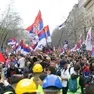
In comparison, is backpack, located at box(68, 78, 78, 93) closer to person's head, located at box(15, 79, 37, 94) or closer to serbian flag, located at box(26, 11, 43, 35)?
person's head, located at box(15, 79, 37, 94)

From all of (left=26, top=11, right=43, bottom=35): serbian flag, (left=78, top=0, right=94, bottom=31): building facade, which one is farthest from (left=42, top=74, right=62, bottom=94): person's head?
(left=78, top=0, right=94, bottom=31): building facade

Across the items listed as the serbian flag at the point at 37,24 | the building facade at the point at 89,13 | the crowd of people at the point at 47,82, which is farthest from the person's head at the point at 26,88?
the building facade at the point at 89,13

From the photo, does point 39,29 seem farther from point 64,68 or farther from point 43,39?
point 64,68

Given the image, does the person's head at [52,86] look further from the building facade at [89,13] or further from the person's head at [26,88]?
the building facade at [89,13]

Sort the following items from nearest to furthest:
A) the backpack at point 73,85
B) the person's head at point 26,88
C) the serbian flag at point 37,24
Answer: the person's head at point 26,88, the backpack at point 73,85, the serbian flag at point 37,24

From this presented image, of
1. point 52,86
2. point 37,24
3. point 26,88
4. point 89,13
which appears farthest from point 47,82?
point 89,13

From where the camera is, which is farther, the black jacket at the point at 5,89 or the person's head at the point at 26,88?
the black jacket at the point at 5,89

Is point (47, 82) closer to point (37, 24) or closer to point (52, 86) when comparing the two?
point (52, 86)

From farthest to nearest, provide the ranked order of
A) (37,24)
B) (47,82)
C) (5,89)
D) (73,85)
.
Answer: (37,24), (73,85), (5,89), (47,82)

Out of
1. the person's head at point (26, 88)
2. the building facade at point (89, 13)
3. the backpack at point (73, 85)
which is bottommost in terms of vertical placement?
the backpack at point (73, 85)

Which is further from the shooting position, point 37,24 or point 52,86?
point 37,24

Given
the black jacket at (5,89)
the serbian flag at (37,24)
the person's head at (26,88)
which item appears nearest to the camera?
the person's head at (26,88)

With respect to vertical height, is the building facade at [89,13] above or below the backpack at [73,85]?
above

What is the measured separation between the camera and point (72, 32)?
251ft
